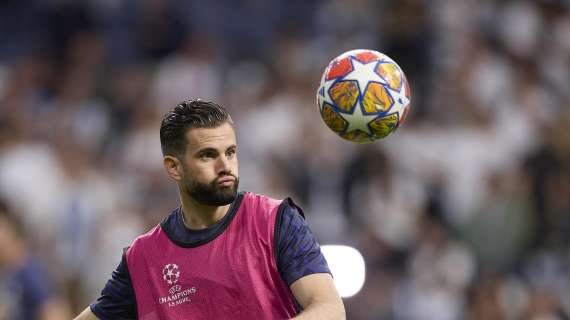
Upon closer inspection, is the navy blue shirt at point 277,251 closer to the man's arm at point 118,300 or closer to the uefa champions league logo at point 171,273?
the man's arm at point 118,300

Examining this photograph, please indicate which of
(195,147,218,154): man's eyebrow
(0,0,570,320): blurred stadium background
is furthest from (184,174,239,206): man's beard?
(0,0,570,320): blurred stadium background

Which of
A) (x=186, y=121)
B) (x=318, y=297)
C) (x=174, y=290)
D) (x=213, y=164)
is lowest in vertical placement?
(x=318, y=297)

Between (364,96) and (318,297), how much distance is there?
135 cm

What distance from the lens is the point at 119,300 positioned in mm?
5488

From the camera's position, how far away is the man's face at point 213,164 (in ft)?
16.5

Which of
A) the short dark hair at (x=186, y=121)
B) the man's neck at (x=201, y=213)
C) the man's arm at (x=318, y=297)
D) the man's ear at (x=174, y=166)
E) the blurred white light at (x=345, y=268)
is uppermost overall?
the short dark hair at (x=186, y=121)

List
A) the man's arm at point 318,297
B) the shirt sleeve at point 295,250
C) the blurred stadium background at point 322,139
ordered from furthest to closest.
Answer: the blurred stadium background at point 322,139
the shirt sleeve at point 295,250
the man's arm at point 318,297

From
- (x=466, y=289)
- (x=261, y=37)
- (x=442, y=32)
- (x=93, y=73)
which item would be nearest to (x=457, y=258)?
(x=466, y=289)

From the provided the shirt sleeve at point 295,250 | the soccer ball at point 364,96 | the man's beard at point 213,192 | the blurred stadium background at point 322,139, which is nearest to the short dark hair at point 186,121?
the man's beard at point 213,192

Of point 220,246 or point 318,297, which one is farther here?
point 220,246

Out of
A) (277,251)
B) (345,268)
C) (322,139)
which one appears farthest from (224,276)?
(322,139)

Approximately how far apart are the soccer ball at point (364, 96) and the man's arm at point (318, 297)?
1.14 m

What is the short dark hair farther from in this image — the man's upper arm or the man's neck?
the man's upper arm

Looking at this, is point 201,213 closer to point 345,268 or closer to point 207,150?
point 207,150
